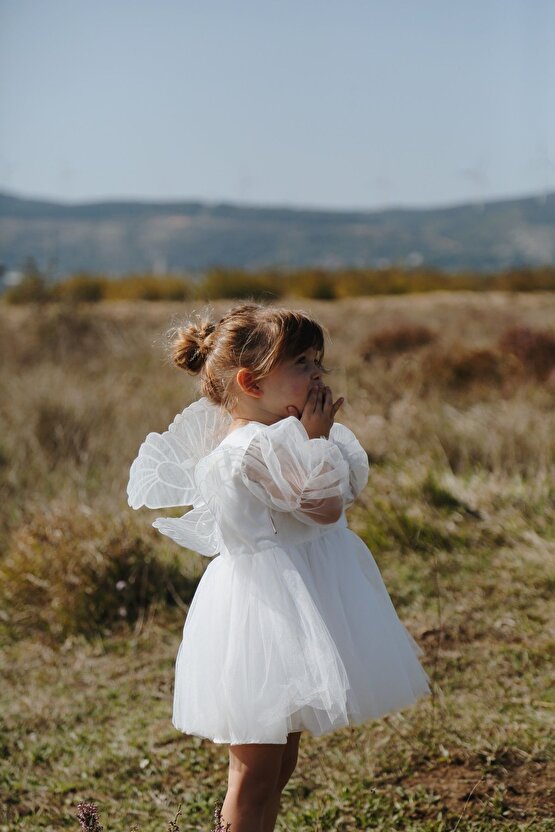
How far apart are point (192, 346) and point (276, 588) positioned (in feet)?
2.26

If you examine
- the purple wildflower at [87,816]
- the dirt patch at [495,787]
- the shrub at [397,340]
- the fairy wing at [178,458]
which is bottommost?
the dirt patch at [495,787]

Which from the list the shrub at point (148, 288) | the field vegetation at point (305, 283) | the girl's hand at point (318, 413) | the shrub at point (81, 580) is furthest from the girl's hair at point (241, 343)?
the shrub at point (148, 288)

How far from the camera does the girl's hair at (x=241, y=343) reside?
235cm

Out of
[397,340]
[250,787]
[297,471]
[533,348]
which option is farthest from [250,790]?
[397,340]

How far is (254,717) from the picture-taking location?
214 cm

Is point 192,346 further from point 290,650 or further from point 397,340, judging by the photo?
point 397,340

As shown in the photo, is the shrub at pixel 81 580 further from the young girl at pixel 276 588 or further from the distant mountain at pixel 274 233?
the distant mountain at pixel 274 233

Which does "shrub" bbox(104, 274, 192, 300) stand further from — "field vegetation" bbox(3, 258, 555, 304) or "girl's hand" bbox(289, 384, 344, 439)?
"girl's hand" bbox(289, 384, 344, 439)

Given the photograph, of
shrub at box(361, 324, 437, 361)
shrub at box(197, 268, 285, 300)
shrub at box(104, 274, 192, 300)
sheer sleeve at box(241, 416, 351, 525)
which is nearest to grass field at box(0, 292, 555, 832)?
sheer sleeve at box(241, 416, 351, 525)

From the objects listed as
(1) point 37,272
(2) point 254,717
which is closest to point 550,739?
(2) point 254,717

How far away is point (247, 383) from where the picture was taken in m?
2.39

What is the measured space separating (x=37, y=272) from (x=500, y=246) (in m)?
114

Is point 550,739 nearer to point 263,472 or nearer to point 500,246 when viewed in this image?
point 263,472

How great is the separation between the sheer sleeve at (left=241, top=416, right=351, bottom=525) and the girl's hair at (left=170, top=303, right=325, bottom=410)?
20 centimetres
